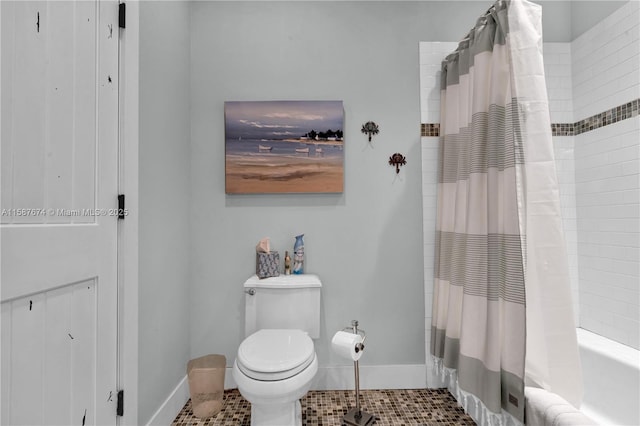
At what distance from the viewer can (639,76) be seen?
1.63 m

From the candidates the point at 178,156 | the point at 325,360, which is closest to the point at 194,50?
the point at 178,156

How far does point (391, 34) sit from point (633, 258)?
1.86 m

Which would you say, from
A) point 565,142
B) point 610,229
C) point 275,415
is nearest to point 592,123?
point 565,142

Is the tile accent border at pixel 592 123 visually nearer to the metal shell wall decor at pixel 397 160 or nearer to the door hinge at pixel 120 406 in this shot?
the metal shell wall decor at pixel 397 160

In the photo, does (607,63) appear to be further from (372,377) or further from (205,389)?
(205,389)

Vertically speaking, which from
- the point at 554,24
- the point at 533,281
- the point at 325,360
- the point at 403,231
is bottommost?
the point at 325,360

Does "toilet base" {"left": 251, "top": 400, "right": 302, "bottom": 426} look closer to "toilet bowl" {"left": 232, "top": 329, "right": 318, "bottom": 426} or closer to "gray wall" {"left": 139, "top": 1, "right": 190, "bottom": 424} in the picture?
"toilet bowl" {"left": 232, "top": 329, "right": 318, "bottom": 426}

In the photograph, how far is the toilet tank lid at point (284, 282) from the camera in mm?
1856

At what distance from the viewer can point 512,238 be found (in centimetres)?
128

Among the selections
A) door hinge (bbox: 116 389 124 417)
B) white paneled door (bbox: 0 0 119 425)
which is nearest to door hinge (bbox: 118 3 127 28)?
white paneled door (bbox: 0 0 119 425)

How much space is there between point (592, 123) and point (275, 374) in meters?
2.26

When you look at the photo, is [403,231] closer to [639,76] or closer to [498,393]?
[498,393]

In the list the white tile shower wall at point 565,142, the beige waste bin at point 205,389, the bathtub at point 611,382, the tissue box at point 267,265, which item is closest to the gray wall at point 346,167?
the tissue box at point 267,265

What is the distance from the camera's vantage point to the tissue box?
1.94m
